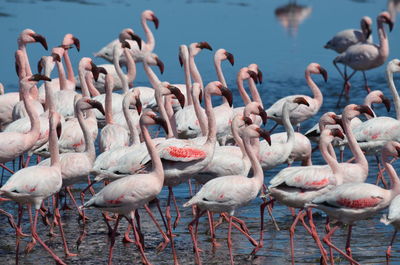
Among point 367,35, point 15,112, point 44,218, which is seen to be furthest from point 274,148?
point 367,35

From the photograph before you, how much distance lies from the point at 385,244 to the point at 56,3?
61.2 feet

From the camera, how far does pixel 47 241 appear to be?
343 inches

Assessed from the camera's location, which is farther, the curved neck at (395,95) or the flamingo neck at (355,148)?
the curved neck at (395,95)

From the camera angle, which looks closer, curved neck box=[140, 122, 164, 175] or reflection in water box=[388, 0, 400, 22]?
curved neck box=[140, 122, 164, 175]

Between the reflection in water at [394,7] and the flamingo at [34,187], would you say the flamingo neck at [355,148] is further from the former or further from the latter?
the reflection in water at [394,7]

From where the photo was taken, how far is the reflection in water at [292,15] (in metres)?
23.2

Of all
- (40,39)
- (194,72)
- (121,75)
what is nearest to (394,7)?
(194,72)

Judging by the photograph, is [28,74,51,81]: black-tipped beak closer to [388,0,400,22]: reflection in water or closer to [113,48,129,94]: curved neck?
[113,48,129,94]: curved neck

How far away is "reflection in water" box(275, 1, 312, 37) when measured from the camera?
913 inches

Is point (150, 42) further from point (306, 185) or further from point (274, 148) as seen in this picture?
point (306, 185)

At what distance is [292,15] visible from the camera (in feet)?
80.0

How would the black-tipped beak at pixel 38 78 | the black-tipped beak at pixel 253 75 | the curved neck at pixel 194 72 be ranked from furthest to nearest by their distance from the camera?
the curved neck at pixel 194 72 → the black-tipped beak at pixel 253 75 → the black-tipped beak at pixel 38 78

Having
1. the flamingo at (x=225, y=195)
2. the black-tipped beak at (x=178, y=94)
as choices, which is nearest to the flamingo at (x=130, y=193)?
the flamingo at (x=225, y=195)

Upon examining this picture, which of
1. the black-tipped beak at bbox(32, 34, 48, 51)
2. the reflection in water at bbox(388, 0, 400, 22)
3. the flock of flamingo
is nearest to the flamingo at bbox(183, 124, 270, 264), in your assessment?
the flock of flamingo
